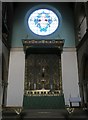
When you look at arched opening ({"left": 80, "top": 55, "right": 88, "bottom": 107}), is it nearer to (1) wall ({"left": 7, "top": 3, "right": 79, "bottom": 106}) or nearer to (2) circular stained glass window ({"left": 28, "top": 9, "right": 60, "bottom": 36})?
(1) wall ({"left": 7, "top": 3, "right": 79, "bottom": 106})

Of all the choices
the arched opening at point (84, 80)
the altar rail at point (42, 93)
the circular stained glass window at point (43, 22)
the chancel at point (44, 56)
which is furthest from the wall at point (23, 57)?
the altar rail at point (42, 93)

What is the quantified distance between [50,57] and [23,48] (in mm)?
1559

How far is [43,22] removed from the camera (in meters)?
10.9

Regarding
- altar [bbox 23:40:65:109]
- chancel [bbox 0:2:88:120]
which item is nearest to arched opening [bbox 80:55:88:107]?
chancel [bbox 0:2:88:120]

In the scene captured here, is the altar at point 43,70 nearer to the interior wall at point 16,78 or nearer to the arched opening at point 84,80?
the interior wall at point 16,78

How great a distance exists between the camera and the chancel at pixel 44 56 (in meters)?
8.59

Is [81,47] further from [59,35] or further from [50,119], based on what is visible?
[50,119]

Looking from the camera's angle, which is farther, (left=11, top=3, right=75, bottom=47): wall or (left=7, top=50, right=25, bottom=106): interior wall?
(left=11, top=3, right=75, bottom=47): wall

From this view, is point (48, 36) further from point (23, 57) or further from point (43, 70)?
point (43, 70)

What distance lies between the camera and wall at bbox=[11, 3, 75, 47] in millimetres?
10375

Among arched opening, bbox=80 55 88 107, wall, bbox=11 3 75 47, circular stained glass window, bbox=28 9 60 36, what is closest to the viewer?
arched opening, bbox=80 55 88 107

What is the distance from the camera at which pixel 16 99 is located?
9.19 meters

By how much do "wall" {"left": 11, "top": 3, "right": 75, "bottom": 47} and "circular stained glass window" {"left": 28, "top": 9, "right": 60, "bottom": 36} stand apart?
0.37m

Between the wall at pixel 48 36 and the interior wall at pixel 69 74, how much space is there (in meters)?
0.62
